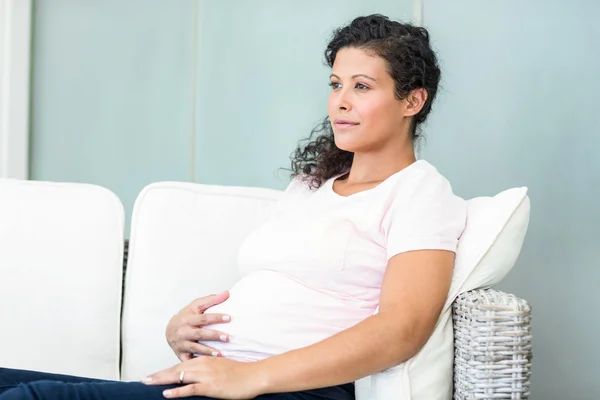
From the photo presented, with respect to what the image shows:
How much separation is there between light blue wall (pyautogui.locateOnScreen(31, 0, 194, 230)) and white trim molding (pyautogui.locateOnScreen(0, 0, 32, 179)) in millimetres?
164

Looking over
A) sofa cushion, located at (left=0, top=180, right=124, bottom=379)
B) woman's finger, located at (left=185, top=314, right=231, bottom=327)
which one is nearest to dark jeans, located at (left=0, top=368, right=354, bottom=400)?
woman's finger, located at (left=185, top=314, right=231, bottom=327)

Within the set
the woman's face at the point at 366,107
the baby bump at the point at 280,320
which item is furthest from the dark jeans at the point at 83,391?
the woman's face at the point at 366,107

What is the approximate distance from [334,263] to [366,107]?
0.38 meters

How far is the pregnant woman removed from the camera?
1.33 meters

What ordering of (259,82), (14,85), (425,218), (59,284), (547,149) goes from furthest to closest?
(259,82)
(14,85)
(547,149)
(59,284)
(425,218)

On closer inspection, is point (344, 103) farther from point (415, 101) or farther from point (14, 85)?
point (14, 85)

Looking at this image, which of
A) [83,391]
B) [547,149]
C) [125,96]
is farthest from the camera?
[125,96]

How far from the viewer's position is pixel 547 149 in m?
2.29

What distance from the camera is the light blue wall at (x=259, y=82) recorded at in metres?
2.80

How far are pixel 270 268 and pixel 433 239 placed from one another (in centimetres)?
37

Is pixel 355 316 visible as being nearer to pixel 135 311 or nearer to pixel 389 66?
pixel 389 66

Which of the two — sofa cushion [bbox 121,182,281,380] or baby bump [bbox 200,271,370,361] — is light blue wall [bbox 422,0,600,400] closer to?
sofa cushion [bbox 121,182,281,380]

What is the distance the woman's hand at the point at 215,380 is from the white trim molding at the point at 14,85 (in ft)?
5.70

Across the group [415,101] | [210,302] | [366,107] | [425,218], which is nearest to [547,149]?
[415,101]
